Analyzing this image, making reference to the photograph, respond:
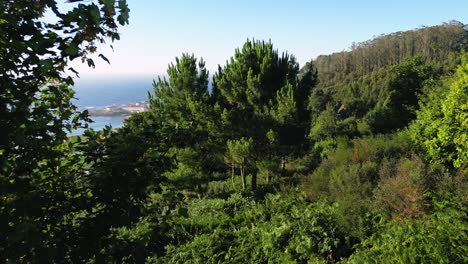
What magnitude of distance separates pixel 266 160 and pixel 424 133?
747cm

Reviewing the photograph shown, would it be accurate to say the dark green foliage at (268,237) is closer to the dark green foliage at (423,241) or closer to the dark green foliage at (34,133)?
the dark green foliage at (423,241)

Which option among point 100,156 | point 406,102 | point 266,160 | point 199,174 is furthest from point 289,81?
point 406,102

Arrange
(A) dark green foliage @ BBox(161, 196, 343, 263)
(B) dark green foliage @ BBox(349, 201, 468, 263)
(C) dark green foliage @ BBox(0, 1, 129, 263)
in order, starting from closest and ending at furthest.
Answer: (C) dark green foliage @ BBox(0, 1, 129, 263) → (B) dark green foliage @ BBox(349, 201, 468, 263) → (A) dark green foliage @ BBox(161, 196, 343, 263)

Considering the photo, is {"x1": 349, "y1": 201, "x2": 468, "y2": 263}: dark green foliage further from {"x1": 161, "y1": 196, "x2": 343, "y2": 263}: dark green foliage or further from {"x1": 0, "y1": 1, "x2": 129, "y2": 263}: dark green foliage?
{"x1": 0, "y1": 1, "x2": 129, "y2": 263}: dark green foliage

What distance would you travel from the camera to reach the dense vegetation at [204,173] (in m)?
2.41

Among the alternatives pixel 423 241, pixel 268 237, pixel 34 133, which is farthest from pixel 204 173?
pixel 34 133

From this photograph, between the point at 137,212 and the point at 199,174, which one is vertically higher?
the point at 137,212

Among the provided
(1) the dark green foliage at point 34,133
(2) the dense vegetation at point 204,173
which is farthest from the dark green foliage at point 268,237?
(1) the dark green foliage at point 34,133

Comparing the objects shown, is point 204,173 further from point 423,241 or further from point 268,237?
point 423,241

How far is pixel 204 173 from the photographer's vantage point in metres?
19.8

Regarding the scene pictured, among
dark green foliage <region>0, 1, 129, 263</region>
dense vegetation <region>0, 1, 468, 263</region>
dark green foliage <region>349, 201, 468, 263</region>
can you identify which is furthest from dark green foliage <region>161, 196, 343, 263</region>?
dark green foliage <region>0, 1, 129, 263</region>

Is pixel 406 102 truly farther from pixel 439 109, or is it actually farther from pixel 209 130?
pixel 209 130

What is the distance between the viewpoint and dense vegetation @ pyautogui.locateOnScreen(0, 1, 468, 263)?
2412mm

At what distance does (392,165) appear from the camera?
1248cm
